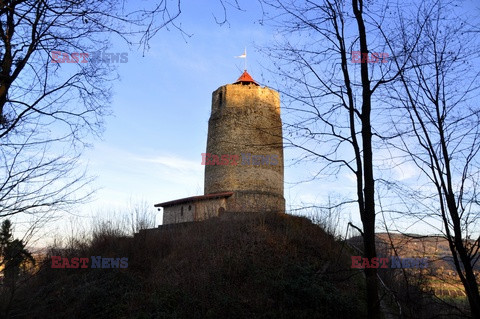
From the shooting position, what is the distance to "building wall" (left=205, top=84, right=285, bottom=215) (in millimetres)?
20719

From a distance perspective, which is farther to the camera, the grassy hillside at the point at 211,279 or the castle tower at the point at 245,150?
the castle tower at the point at 245,150

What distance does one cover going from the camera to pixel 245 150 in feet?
69.8

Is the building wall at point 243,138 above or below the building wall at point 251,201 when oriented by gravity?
above

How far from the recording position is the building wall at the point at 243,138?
20.7 meters

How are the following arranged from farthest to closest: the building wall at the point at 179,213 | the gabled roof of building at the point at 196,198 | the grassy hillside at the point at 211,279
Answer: the building wall at the point at 179,213
the gabled roof of building at the point at 196,198
the grassy hillside at the point at 211,279

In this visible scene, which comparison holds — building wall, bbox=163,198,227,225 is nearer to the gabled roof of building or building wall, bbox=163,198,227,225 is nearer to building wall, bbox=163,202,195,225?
building wall, bbox=163,202,195,225

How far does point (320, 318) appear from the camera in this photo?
29.5ft

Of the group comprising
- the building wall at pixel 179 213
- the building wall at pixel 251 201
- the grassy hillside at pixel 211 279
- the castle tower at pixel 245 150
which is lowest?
the grassy hillside at pixel 211 279

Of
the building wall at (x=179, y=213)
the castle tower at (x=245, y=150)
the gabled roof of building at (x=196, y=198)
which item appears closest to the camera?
the gabled roof of building at (x=196, y=198)

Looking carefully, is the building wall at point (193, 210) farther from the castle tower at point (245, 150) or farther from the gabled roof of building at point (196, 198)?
the castle tower at point (245, 150)

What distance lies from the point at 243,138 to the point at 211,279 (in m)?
12.0

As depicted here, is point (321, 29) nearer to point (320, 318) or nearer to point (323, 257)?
point (320, 318)

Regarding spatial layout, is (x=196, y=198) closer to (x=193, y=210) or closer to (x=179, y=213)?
(x=193, y=210)

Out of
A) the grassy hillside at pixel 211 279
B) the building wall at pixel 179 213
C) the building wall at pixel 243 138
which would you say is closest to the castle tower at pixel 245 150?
the building wall at pixel 243 138
